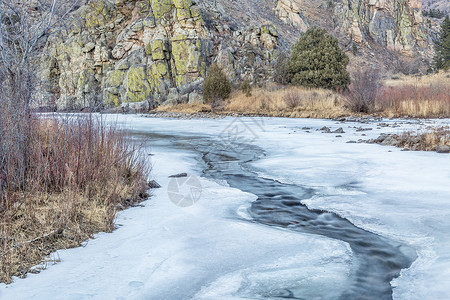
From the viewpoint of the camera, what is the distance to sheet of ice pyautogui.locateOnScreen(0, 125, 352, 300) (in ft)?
7.52

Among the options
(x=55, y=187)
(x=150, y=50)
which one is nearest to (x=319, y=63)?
(x=150, y=50)

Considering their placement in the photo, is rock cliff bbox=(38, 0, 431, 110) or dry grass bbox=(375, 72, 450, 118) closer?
dry grass bbox=(375, 72, 450, 118)

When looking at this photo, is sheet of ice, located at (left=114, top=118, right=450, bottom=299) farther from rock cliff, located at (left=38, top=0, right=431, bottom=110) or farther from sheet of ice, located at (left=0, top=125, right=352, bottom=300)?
rock cliff, located at (left=38, top=0, right=431, bottom=110)

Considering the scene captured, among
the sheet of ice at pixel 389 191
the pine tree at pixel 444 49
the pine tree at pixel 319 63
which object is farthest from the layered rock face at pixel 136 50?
the pine tree at pixel 444 49

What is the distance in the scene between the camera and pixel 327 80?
2234 cm

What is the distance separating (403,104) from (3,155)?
1591 centimetres

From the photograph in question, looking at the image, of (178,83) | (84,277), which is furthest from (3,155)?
(178,83)

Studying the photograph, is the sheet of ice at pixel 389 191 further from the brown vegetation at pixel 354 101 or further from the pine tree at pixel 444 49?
the pine tree at pixel 444 49

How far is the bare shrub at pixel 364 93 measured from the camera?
1655 cm

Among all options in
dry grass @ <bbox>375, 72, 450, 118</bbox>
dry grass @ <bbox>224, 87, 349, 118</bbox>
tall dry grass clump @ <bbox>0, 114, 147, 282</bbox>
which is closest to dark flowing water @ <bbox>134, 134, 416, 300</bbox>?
tall dry grass clump @ <bbox>0, 114, 147, 282</bbox>

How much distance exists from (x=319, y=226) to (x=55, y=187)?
9.12 feet

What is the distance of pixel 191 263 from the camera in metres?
2.71

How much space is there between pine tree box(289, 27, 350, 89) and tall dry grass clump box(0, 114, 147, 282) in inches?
756

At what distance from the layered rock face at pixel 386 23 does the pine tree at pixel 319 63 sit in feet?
174
